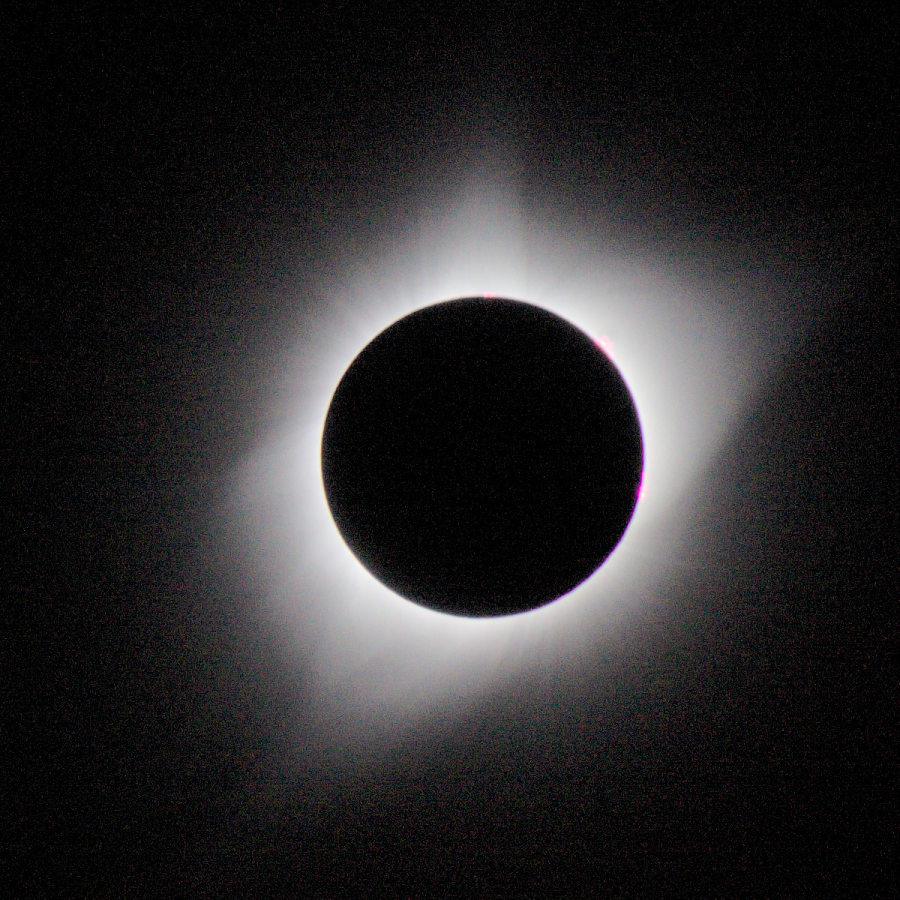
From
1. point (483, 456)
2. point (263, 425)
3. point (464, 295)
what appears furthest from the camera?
point (263, 425)

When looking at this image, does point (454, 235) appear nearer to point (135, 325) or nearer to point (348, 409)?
point (348, 409)

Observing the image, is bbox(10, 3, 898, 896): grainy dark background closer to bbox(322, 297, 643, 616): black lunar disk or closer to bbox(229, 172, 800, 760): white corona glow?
bbox(229, 172, 800, 760): white corona glow

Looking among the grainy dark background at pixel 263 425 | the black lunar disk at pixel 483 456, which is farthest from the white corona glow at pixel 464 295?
the black lunar disk at pixel 483 456

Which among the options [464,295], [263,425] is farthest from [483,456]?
[263,425]

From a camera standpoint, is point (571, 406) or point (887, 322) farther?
point (887, 322)

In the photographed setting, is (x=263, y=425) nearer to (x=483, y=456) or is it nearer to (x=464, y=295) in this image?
(x=464, y=295)

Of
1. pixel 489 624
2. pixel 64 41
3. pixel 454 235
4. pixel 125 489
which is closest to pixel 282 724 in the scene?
pixel 489 624
